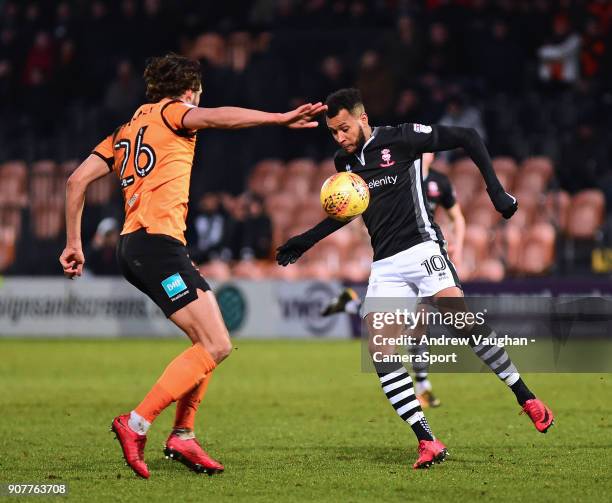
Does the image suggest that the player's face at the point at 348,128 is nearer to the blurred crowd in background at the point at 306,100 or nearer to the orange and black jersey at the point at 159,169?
the orange and black jersey at the point at 159,169

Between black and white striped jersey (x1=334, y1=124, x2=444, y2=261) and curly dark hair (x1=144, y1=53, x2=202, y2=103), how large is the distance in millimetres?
1366

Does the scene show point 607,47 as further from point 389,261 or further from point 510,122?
point 389,261

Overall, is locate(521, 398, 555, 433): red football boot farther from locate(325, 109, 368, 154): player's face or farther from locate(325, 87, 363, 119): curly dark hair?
locate(325, 87, 363, 119): curly dark hair

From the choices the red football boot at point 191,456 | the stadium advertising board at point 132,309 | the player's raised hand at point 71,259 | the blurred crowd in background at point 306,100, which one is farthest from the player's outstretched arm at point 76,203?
the blurred crowd in background at point 306,100

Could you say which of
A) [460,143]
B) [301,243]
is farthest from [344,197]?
[460,143]

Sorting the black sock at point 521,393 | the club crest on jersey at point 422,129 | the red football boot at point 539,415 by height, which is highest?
the club crest on jersey at point 422,129

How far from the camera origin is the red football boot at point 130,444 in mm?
7176

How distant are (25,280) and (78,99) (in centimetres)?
422

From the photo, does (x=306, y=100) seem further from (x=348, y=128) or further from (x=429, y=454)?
(x=429, y=454)

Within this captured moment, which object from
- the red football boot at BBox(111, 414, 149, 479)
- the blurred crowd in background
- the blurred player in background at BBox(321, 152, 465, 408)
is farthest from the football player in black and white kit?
the blurred crowd in background

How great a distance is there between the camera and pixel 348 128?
26.5 feet

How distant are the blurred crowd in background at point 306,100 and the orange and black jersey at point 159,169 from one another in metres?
11.9

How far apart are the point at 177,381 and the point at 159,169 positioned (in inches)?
49.8

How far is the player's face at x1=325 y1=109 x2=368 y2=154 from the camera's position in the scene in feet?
26.4
